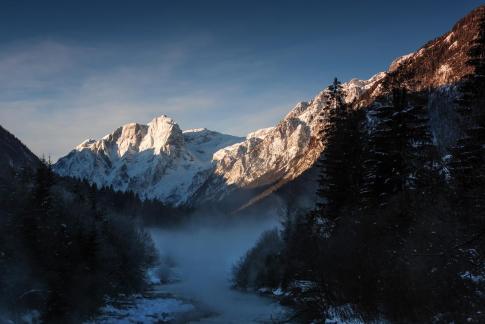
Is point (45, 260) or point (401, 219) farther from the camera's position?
point (45, 260)

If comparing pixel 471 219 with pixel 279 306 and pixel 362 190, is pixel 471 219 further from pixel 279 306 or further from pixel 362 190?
pixel 279 306

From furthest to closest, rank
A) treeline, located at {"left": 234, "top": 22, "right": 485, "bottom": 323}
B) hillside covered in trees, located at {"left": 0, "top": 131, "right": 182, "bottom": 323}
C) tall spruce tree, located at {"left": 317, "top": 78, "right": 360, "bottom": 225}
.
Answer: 1. tall spruce tree, located at {"left": 317, "top": 78, "right": 360, "bottom": 225}
2. hillside covered in trees, located at {"left": 0, "top": 131, "right": 182, "bottom": 323}
3. treeline, located at {"left": 234, "top": 22, "right": 485, "bottom": 323}

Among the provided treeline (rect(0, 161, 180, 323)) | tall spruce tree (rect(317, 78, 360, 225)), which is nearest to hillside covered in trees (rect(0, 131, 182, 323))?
treeline (rect(0, 161, 180, 323))

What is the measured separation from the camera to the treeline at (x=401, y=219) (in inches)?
895

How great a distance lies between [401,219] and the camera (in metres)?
29.4

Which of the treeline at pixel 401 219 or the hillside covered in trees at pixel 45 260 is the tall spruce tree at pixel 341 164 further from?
the hillside covered in trees at pixel 45 260

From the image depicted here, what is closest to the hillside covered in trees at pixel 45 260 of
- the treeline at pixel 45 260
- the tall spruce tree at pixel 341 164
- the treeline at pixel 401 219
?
the treeline at pixel 45 260

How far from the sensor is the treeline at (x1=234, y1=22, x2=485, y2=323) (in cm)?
2273

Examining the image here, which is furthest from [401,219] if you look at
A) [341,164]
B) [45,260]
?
[45,260]

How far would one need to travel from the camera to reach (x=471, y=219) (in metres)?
23.5

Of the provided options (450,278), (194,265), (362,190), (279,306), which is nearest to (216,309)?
(279,306)

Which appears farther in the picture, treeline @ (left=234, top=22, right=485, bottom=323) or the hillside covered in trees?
the hillside covered in trees

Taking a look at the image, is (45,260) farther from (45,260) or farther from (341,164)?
(341,164)

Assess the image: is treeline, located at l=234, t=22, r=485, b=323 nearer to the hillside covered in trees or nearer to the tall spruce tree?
the tall spruce tree
